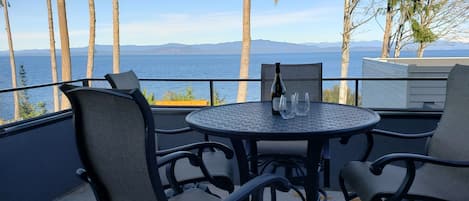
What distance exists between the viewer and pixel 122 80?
8.31ft

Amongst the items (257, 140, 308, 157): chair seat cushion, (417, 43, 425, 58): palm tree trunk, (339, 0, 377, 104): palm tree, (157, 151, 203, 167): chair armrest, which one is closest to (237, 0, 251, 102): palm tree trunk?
(339, 0, 377, 104): palm tree

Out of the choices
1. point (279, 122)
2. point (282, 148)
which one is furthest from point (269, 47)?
point (279, 122)

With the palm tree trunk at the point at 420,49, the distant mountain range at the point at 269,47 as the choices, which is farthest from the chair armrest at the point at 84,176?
the palm tree trunk at the point at 420,49

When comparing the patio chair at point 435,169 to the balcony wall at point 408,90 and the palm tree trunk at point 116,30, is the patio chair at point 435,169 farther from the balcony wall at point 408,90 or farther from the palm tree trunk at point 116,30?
the palm tree trunk at point 116,30

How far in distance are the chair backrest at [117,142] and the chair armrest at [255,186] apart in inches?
10.5

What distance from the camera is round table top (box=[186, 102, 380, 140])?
5.65 feet

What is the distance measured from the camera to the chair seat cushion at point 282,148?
2514 millimetres

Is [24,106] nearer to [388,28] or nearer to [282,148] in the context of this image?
[282,148]

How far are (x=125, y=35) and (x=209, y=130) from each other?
23.1 meters

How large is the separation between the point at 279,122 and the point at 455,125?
1.04m

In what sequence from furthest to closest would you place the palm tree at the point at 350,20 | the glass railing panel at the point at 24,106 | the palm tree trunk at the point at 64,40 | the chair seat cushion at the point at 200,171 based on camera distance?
the palm tree at the point at 350,20 → the palm tree trunk at the point at 64,40 → the glass railing panel at the point at 24,106 → the chair seat cushion at the point at 200,171

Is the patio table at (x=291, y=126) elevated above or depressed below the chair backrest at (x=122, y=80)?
below

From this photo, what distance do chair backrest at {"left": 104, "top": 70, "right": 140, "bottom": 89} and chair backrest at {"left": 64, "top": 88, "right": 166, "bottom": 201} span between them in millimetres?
1082

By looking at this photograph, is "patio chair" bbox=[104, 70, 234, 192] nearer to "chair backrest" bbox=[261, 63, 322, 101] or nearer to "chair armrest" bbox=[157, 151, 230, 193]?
"chair armrest" bbox=[157, 151, 230, 193]
